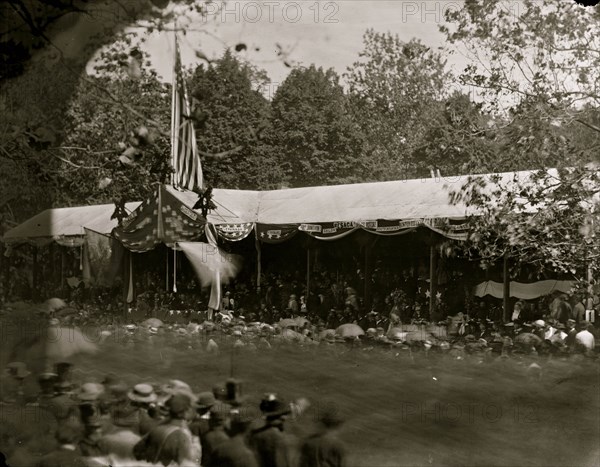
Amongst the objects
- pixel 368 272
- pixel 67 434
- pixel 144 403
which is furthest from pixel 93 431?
pixel 368 272

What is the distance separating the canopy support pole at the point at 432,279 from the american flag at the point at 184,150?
2.65 metres

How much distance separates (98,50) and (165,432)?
1786 mm

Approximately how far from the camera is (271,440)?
131 inches

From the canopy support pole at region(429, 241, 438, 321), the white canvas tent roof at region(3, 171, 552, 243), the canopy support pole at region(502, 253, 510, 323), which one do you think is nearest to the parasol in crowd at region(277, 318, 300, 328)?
the white canvas tent roof at region(3, 171, 552, 243)

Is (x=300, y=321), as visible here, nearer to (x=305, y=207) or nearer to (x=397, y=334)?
(x=397, y=334)

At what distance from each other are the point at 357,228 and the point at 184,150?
2.63 metres

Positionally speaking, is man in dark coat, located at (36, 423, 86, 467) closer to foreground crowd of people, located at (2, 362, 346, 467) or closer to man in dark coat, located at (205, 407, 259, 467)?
foreground crowd of people, located at (2, 362, 346, 467)

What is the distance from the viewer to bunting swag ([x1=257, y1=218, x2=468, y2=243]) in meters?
4.44

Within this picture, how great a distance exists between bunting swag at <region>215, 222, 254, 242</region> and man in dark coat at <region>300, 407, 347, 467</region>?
3.13 ft

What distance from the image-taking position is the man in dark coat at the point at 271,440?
10.8 feet

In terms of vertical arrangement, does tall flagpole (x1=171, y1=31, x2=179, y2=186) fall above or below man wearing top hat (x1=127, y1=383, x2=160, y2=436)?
above

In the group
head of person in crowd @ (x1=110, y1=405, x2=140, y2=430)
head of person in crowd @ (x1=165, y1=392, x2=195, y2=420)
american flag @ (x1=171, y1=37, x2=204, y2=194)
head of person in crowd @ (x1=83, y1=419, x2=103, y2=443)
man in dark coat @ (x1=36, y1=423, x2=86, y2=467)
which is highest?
american flag @ (x1=171, y1=37, x2=204, y2=194)

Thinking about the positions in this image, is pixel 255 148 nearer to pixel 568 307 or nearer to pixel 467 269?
pixel 467 269

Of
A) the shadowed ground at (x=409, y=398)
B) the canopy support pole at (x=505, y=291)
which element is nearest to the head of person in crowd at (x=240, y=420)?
the shadowed ground at (x=409, y=398)
